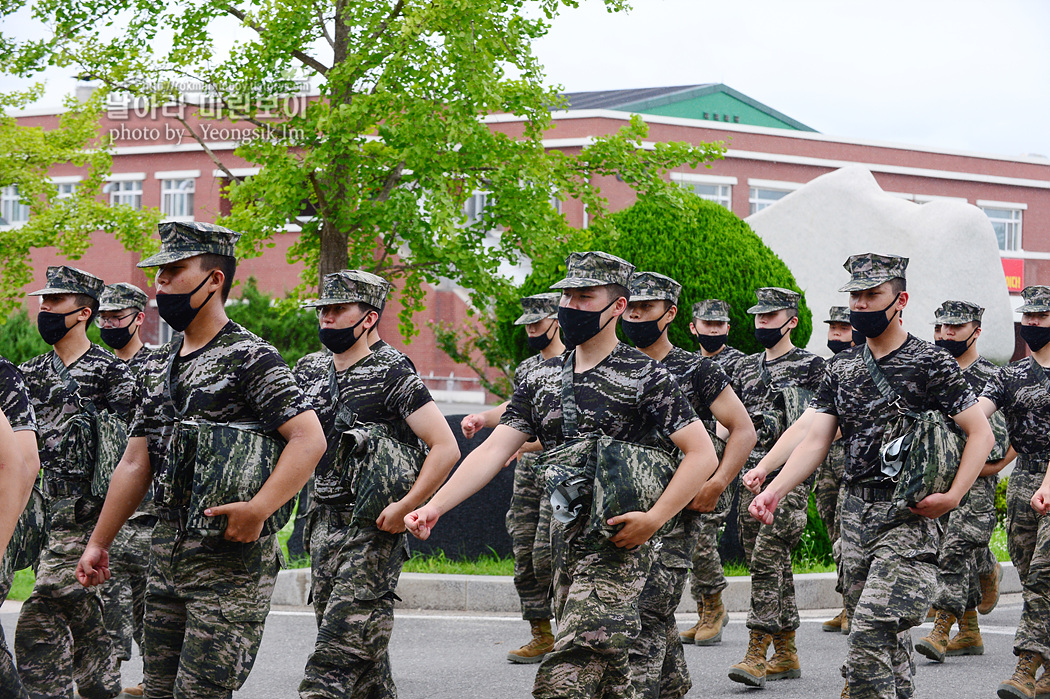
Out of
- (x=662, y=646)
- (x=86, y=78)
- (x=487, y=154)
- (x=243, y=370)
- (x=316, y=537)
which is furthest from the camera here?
(x=86, y=78)

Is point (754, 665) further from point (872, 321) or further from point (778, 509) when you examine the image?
point (872, 321)

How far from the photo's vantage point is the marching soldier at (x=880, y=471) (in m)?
5.55

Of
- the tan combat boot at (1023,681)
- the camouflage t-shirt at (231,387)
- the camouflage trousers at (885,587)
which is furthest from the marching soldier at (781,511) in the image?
the camouflage t-shirt at (231,387)

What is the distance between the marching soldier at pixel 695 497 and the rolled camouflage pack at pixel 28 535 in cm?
270

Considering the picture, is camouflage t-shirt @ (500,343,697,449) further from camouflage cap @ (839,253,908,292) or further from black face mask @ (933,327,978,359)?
black face mask @ (933,327,978,359)

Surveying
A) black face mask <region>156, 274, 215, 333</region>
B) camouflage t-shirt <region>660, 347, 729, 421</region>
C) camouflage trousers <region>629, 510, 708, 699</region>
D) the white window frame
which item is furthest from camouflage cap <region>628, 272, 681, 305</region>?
the white window frame

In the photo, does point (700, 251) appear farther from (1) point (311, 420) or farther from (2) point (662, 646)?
(1) point (311, 420)

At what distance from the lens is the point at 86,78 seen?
13469 mm

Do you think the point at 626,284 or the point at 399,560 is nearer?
the point at 626,284

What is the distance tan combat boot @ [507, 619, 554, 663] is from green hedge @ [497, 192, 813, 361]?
208 inches

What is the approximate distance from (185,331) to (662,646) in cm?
258

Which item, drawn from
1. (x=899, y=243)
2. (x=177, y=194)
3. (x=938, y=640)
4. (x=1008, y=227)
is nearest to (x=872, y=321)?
(x=938, y=640)

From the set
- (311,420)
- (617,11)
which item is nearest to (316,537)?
(311,420)

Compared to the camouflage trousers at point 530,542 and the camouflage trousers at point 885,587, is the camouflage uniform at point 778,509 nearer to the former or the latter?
the camouflage trousers at point 530,542
